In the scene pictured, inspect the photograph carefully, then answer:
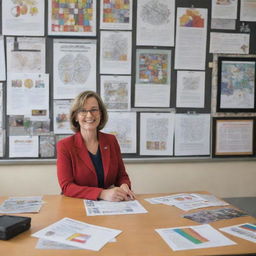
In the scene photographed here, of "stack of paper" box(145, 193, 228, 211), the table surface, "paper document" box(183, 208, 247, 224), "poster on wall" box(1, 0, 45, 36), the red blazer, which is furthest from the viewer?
"poster on wall" box(1, 0, 45, 36)

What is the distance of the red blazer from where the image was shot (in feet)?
6.70

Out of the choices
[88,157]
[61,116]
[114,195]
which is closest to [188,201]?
[114,195]

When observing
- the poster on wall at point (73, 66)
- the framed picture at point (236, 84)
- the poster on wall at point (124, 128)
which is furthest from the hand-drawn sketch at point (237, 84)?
the poster on wall at point (73, 66)

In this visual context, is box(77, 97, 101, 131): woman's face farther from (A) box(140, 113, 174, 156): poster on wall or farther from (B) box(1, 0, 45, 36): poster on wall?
(B) box(1, 0, 45, 36): poster on wall

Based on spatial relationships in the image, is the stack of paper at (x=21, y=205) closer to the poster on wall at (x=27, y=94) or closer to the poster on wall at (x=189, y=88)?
the poster on wall at (x=27, y=94)

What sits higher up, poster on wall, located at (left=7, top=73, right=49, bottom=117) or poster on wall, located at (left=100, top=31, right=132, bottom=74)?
poster on wall, located at (left=100, top=31, right=132, bottom=74)

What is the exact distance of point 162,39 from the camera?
293cm

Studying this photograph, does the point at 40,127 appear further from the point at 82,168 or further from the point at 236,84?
the point at 236,84

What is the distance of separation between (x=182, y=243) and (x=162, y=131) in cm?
166

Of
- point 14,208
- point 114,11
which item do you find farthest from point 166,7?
point 14,208

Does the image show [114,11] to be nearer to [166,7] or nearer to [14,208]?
[166,7]

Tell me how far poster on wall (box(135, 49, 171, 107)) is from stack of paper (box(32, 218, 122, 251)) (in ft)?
5.23

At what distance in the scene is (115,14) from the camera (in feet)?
9.30

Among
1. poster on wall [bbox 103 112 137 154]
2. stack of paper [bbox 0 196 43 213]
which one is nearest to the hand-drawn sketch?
poster on wall [bbox 103 112 137 154]
